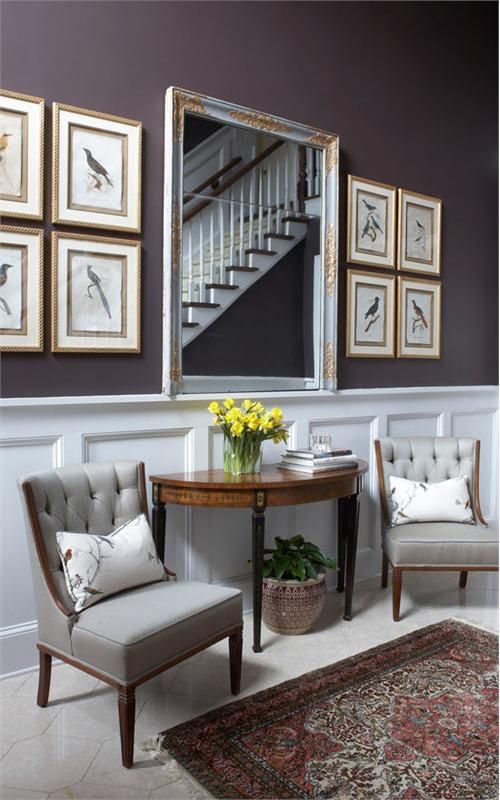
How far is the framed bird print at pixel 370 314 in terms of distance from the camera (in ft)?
13.9

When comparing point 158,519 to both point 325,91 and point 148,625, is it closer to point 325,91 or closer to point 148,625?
point 148,625

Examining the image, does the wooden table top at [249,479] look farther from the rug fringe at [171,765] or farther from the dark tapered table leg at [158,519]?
the rug fringe at [171,765]

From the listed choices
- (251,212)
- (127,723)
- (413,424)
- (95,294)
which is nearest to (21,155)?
(95,294)

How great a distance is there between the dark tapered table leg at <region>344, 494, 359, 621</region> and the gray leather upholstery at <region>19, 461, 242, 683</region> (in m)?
1.02

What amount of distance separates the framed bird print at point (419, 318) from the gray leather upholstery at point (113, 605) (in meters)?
2.33

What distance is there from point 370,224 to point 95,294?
1.95 meters

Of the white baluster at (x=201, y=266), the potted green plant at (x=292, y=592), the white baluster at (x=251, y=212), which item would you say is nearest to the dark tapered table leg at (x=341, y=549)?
the potted green plant at (x=292, y=592)

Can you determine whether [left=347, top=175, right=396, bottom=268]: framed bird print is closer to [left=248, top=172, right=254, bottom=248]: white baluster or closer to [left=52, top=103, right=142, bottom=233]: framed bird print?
[left=248, top=172, right=254, bottom=248]: white baluster

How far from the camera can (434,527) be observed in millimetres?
3775

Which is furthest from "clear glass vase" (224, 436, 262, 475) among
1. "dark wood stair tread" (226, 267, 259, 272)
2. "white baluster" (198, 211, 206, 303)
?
"dark wood stair tread" (226, 267, 259, 272)

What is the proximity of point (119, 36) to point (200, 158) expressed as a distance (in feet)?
2.12

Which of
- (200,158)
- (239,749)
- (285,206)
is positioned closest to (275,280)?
(285,206)

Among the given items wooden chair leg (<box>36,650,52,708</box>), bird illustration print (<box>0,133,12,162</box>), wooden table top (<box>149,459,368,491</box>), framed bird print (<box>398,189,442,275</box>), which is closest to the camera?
wooden chair leg (<box>36,650,52,708</box>)

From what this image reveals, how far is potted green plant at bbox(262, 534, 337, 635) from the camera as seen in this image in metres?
3.36
